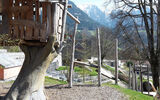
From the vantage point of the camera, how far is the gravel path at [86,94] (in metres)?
6.60

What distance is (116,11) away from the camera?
12.8 m

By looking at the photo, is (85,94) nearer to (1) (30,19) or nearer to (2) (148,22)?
(1) (30,19)

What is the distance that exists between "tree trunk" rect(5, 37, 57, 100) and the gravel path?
144 cm

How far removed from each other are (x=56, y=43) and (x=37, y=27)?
2.42 feet

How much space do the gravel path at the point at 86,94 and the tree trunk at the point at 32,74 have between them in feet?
4.73

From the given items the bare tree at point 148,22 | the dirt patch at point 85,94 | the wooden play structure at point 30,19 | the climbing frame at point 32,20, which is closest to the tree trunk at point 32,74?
the wooden play structure at point 30,19

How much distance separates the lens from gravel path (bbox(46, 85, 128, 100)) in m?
6.60

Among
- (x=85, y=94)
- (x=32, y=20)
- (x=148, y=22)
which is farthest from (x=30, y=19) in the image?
(x=148, y=22)

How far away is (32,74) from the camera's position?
509 cm

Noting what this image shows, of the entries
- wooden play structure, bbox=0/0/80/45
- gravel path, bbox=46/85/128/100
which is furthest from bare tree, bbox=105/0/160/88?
wooden play structure, bbox=0/0/80/45

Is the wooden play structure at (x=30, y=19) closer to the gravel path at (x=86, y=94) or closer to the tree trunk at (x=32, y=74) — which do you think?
the tree trunk at (x=32, y=74)

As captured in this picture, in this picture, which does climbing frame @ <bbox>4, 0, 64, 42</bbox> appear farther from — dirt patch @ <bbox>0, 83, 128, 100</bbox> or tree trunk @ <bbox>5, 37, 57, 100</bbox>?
dirt patch @ <bbox>0, 83, 128, 100</bbox>

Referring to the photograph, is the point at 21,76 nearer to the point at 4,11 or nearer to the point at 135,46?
the point at 4,11

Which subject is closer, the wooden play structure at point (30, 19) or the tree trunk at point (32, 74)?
the wooden play structure at point (30, 19)
